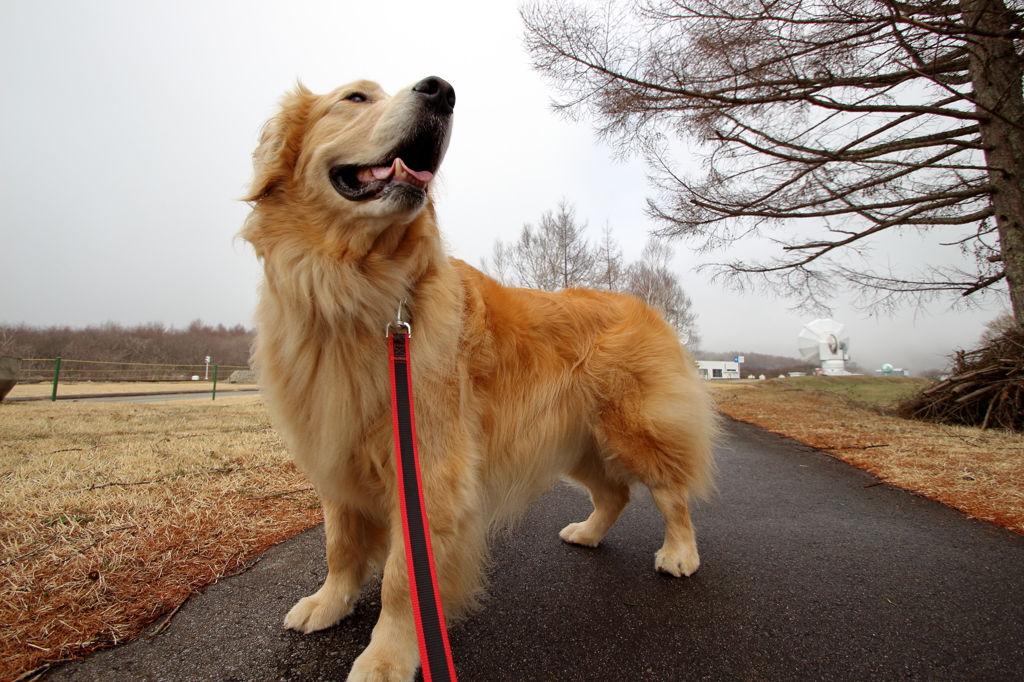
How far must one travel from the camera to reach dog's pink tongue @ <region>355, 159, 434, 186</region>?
71.4 inches

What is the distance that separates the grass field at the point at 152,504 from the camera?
168cm

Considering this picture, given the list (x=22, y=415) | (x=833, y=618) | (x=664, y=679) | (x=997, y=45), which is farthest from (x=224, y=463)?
(x=997, y=45)

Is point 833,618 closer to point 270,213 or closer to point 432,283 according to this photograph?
point 432,283

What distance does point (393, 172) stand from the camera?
1.85 metres

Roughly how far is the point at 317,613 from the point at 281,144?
208cm

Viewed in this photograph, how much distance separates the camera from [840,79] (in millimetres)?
6270

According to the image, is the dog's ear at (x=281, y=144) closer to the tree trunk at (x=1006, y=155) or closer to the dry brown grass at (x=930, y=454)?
the dry brown grass at (x=930, y=454)

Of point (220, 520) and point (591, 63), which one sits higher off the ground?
point (591, 63)

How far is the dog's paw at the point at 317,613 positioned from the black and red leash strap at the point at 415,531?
2.59 ft

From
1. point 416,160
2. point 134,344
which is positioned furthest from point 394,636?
point 134,344

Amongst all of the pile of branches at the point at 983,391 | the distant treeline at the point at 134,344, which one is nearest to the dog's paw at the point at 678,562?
the pile of branches at the point at 983,391

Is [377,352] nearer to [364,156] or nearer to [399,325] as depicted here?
[399,325]

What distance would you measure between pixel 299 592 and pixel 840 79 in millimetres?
8515

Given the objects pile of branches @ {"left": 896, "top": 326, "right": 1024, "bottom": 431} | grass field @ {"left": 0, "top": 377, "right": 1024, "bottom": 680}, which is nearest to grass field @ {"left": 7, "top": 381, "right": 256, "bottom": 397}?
grass field @ {"left": 0, "top": 377, "right": 1024, "bottom": 680}
